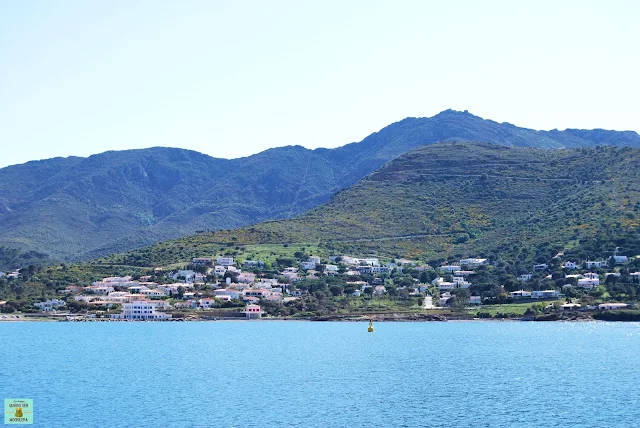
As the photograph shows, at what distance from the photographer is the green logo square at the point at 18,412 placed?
41438 millimetres

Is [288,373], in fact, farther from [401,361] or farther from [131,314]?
[131,314]

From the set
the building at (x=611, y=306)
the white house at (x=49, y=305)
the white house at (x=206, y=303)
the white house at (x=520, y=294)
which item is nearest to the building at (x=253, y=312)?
the white house at (x=206, y=303)

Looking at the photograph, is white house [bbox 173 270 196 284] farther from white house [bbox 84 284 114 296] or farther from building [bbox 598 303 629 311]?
building [bbox 598 303 629 311]

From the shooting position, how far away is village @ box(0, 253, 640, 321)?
12838 cm

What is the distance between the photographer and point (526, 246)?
514 ft

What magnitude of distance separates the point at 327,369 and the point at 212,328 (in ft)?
161

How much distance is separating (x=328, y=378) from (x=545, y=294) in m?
73.4

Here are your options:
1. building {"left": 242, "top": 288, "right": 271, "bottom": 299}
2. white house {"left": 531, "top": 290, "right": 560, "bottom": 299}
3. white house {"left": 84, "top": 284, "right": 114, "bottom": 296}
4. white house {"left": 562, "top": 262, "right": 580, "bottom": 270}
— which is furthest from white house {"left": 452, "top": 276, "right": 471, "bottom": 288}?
white house {"left": 84, "top": 284, "right": 114, "bottom": 296}

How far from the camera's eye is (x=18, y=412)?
41844 millimetres

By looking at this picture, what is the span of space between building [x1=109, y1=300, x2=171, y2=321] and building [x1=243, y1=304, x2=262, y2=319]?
452 inches

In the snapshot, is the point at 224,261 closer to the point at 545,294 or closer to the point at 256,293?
the point at 256,293

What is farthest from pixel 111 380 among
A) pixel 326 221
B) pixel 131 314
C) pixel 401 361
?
pixel 326 221

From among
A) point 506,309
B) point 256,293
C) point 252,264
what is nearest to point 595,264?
point 506,309

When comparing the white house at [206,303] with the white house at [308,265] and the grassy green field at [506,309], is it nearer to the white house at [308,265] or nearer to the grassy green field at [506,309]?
the white house at [308,265]
